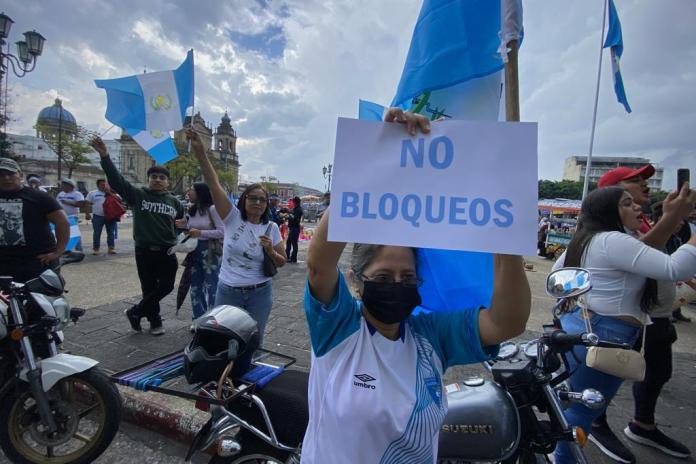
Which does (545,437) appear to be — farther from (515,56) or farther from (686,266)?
(515,56)

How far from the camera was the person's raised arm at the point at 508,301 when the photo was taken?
1.17m

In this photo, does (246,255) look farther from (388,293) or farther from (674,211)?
(674,211)

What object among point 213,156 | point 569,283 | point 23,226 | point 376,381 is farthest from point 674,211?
point 213,156

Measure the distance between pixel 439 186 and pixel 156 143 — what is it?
309 centimetres

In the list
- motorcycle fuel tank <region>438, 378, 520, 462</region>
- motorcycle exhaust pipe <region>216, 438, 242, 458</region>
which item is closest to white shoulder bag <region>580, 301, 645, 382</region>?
motorcycle fuel tank <region>438, 378, 520, 462</region>

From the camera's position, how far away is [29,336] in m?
2.38

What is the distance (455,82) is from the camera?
1.39 metres

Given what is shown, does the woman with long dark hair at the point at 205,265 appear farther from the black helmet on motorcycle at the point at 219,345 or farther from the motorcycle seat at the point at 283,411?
the motorcycle seat at the point at 283,411

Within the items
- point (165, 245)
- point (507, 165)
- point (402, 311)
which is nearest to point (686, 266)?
point (507, 165)

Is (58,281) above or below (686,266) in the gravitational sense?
below

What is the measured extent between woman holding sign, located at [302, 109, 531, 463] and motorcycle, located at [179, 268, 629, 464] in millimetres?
451

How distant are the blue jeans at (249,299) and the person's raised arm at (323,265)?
79.4 inches

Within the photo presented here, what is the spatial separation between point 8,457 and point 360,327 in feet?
8.63

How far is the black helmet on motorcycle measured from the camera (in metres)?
1.67
